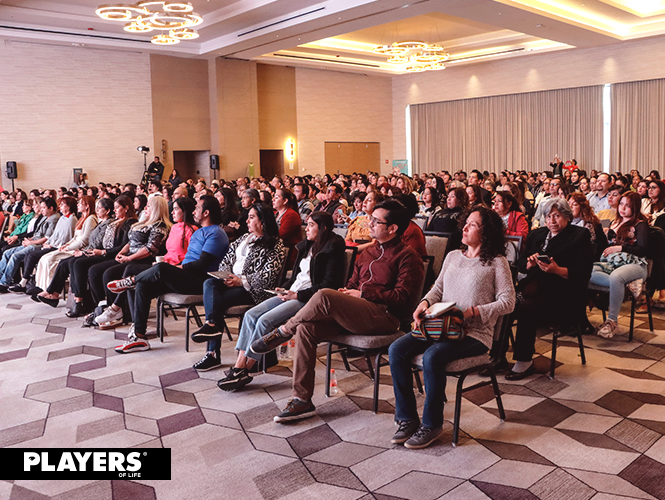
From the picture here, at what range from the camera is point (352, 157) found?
2339 cm

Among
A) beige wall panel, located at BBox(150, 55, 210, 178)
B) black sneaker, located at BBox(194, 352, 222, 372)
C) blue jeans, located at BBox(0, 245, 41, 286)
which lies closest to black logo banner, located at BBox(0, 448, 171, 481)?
black sneaker, located at BBox(194, 352, 222, 372)

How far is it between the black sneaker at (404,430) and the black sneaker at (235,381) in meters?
1.29

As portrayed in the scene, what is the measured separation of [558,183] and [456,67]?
46.7ft

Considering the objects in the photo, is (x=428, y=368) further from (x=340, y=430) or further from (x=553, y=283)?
(x=553, y=283)

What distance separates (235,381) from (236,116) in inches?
649

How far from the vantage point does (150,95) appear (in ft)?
60.4

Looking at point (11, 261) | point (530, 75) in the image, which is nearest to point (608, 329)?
point (11, 261)

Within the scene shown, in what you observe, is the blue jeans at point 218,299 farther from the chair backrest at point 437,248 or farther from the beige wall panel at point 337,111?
the beige wall panel at point 337,111

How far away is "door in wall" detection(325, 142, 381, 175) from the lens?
74.8ft

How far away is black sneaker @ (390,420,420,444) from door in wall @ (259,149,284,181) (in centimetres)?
1851

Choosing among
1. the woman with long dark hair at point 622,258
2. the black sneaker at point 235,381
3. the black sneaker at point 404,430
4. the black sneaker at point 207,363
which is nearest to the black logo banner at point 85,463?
the black sneaker at point 235,381

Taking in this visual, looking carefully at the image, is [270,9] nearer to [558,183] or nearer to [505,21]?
[505,21]

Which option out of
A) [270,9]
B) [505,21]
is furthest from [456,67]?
[270,9]

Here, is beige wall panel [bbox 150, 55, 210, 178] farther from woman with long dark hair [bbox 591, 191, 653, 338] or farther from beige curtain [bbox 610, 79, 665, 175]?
woman with long dark hair [bbox 591, 191, 653, 338]
